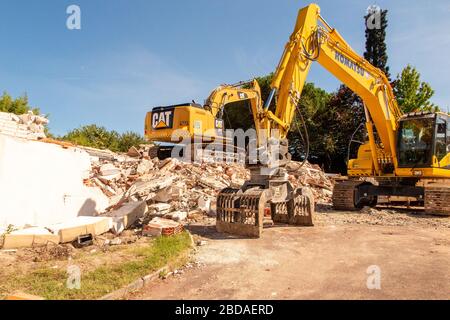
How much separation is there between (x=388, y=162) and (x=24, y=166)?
431 inches

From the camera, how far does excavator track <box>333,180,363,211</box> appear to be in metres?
11.7

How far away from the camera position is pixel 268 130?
8.23 meters

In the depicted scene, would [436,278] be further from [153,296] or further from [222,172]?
[222,172]

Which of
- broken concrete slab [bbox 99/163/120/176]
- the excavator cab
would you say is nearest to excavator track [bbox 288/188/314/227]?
the excavator cab

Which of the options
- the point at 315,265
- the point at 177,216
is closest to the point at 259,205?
the point at 315,265

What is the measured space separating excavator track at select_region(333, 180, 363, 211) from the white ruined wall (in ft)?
25.7

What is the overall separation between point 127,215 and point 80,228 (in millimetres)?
1521

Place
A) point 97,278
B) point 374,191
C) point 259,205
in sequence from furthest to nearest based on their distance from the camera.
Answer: point 374,191 → point 259,205 → point 97,278

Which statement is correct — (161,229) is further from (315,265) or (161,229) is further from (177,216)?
(315,265)

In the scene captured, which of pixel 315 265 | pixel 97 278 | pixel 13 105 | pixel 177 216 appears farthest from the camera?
pixel 13 105

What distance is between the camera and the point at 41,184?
798cm

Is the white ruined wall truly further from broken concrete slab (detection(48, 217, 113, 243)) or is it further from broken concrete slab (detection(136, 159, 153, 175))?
broken concrete slab (detection(136, 159, 153, 175))

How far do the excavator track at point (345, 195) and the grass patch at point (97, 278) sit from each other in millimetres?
7868
